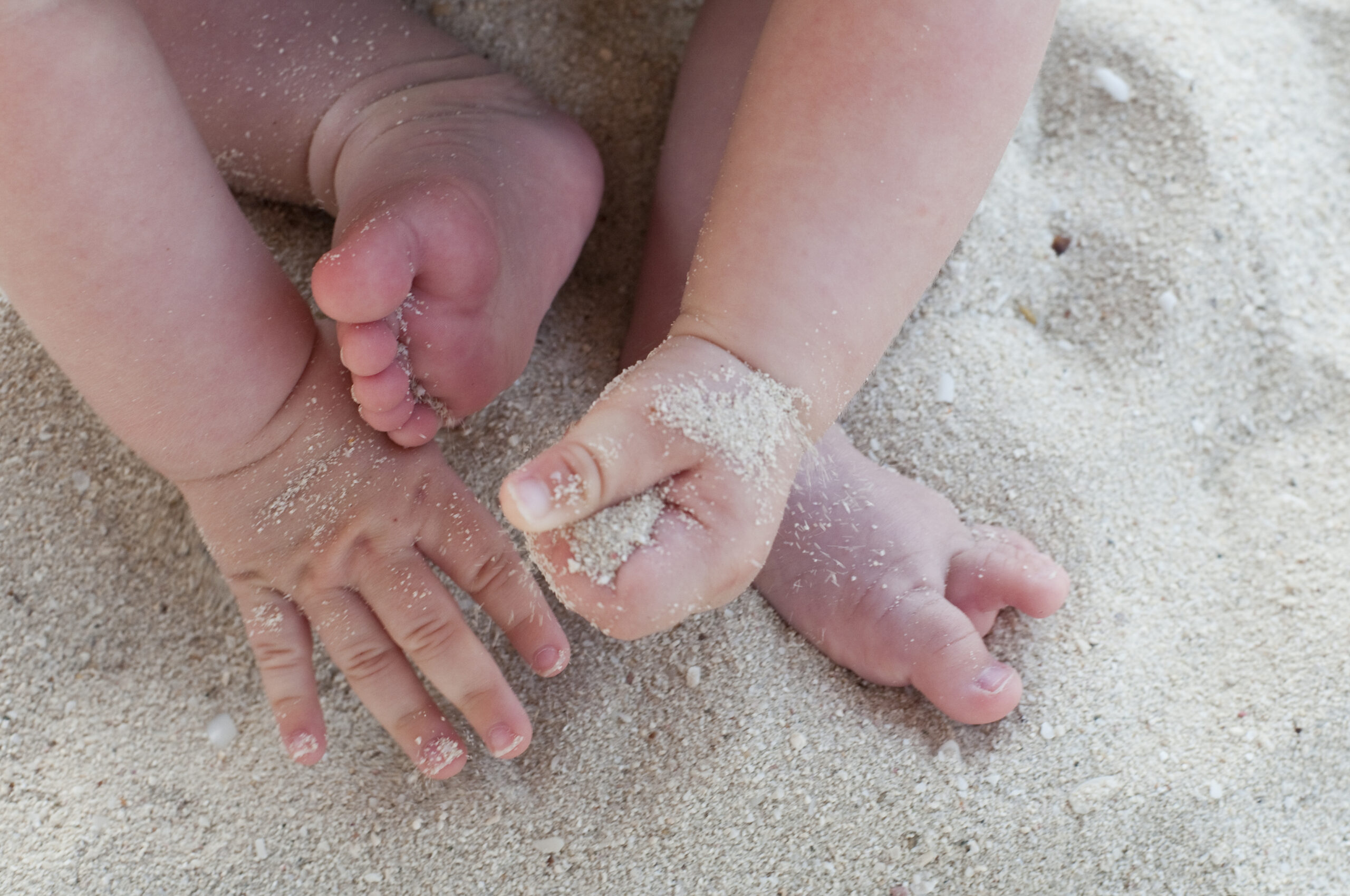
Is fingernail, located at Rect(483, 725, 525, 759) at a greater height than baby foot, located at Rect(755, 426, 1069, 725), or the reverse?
baby foot, located at Rect(755, 426, 1069, 725)

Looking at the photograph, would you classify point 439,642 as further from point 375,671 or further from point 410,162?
point 410,162

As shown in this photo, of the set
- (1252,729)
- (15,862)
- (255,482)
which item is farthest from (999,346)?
(15,862)

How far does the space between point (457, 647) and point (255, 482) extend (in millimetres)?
239

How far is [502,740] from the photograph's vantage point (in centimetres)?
90

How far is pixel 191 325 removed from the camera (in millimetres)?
837

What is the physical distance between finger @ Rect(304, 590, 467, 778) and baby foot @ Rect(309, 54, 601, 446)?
18 centimetres

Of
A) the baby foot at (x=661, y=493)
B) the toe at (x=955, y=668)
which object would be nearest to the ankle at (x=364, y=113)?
the baby foot at (x=661, y=493)

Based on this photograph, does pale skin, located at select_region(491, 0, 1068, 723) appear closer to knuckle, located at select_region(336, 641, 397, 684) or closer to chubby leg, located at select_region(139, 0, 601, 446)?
chubby leg, located at select_region(139, 0, 601, 446)

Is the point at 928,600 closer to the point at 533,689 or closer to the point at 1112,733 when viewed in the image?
the point at 1112,733

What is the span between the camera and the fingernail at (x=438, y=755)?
36.0 inches

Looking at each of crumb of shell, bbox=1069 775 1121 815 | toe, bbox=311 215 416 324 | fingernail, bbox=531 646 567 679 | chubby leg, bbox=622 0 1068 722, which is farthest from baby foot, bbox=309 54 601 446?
crumb of shell, bbox=1069 775 1121 815

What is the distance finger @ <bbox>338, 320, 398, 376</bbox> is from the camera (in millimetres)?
797

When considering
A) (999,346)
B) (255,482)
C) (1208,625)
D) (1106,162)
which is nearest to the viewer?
(255,482)

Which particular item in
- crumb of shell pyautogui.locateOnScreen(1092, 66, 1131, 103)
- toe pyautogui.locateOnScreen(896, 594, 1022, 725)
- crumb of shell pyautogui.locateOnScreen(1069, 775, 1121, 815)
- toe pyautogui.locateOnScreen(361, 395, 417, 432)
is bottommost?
Answer: crumb of shell pyautogui.locateOnScreen(1069, 775, 1121, 815)
